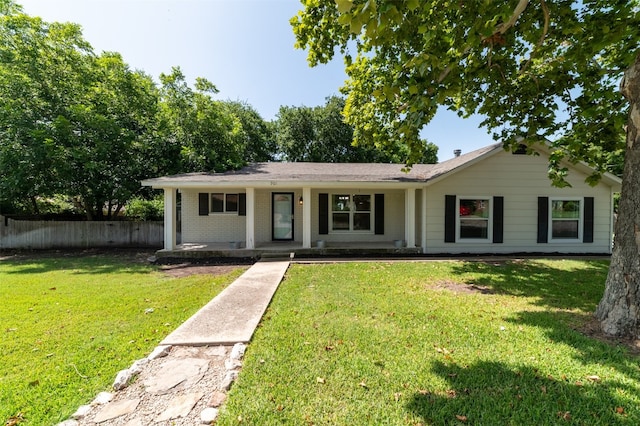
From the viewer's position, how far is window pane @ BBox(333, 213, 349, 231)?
11688 millimetres

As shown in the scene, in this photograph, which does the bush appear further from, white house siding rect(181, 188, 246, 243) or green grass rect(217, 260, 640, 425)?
green grass rect(217, 260, 640, 425)

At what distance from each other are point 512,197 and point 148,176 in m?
15.4

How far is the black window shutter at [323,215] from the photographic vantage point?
1152 cm

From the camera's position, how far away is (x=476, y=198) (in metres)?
10.3

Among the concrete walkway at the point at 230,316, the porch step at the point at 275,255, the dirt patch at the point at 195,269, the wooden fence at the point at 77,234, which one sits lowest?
the dirt patch at the point at 195,269

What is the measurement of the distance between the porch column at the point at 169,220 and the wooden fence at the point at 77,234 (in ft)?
12.0

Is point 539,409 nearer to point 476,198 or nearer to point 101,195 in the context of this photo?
point 476,198

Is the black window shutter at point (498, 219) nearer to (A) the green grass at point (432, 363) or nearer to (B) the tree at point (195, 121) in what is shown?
(A) the green grass at point (432, 363)

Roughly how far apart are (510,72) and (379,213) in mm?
6444

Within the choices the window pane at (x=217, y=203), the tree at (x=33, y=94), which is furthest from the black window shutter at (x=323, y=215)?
the tree at (x=33, y=94)

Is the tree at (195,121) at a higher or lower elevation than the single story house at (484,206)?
higher

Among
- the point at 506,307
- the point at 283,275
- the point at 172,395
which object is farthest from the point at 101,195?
the point at 506,307

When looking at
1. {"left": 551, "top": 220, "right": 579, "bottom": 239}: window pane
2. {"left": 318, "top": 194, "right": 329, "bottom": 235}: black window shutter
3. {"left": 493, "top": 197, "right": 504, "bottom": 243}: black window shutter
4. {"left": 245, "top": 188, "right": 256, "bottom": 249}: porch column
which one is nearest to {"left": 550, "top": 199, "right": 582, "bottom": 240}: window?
{"left": 551, "top": 220, "right": 579, "bottom": 239}: window pane

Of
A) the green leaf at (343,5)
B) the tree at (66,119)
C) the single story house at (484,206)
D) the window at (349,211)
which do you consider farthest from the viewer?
the window at (349,211)
